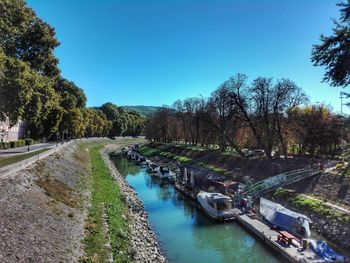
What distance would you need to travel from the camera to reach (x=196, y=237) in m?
31.2

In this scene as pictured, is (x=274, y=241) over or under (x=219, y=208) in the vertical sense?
under

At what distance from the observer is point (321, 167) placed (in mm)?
41969

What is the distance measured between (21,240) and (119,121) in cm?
18252

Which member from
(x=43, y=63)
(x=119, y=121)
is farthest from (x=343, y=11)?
(x=119, y=121)

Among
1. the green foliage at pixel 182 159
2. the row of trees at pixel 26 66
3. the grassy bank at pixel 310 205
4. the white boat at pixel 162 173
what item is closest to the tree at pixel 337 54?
the grassy bank at pixel 310 205

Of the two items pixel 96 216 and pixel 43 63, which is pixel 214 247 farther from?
pixel 43 63

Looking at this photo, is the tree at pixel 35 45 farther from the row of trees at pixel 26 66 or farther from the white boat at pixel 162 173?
the white boat at pixel 162 173

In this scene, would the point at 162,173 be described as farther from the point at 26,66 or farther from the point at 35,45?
the point at 26,66

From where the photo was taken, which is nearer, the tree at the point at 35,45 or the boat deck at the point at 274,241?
the boat deck at the point at 274,241

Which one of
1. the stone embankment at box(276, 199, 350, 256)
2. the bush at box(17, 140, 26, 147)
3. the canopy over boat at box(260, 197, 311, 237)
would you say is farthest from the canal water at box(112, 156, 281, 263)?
the bush at box(17, 140, 26, 147)

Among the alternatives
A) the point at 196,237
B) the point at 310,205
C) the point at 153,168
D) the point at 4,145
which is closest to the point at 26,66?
the point at 196,237

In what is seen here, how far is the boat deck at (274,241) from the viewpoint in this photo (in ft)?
76.4

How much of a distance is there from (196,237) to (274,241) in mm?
7103

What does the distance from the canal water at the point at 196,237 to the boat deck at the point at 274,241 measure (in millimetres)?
525
